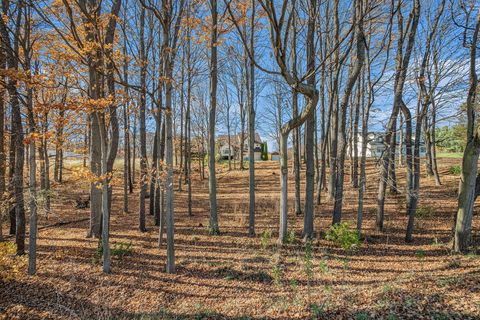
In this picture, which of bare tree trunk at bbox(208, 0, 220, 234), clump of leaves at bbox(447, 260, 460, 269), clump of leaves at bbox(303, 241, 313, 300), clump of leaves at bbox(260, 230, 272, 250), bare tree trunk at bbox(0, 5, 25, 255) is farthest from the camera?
bare tree trunk at bbox(208, 0, 220, 234)

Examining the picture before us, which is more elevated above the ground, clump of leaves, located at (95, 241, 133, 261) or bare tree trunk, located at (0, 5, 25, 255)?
bare tree trunk, located at (0, 5, 25, 255)

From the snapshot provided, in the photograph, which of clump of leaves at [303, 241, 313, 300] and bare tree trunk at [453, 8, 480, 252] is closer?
clump of leaves at [303, 241, 313, 300]

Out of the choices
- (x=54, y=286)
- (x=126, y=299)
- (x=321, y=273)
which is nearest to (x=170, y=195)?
(x=126, y=299)

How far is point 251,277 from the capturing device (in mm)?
5664

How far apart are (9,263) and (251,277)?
20.9 ft

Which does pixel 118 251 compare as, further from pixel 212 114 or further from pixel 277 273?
pixel 212 114

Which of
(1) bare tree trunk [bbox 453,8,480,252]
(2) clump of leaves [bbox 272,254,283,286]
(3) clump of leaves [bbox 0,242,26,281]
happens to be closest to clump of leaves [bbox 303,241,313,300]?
(2) clump of leaves [bbox 272,254,283,286]

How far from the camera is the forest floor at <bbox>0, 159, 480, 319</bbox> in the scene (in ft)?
12.9

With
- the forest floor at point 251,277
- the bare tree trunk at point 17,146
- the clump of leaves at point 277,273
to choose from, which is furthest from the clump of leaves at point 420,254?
the bare tree trunk at point 17,146

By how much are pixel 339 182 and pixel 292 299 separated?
461cm

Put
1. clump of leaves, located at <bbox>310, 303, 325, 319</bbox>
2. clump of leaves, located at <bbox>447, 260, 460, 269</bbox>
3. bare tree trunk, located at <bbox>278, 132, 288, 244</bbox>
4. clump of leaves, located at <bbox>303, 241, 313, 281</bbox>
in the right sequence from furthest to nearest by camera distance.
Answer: bare tree trunk, located at <bbox>278, 132, 288, 244</bbox> < clump of leaves, located at <bbox>303, 241, 313, 281</bbox> < clump of leaves, located at <bbox>447, 260, 460, 269</bbox> < clump of leaves, located at <bbox>310, 303, 325, 319</bbox>

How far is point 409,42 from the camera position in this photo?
251 inches

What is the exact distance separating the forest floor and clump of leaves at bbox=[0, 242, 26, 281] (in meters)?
0.11

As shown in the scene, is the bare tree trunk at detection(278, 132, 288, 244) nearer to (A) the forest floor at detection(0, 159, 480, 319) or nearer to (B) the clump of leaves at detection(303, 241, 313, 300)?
(B) the clump of leaves at detection(303, 241, 313, 300)
